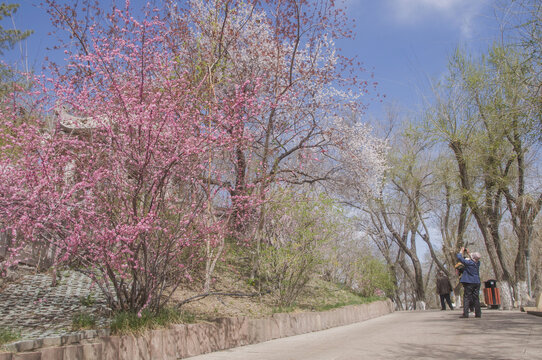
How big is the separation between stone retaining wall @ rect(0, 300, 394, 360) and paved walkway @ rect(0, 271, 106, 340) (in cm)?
96

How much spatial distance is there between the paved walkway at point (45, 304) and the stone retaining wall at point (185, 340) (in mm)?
959

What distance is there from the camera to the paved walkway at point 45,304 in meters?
5.87

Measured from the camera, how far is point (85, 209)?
5820 mm

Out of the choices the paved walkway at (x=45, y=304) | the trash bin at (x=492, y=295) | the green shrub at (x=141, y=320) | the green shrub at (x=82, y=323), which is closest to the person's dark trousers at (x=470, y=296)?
the trash bin at (x=492, y=295)

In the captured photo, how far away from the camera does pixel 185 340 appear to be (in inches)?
239

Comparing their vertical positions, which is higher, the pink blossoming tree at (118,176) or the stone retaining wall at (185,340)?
the pink blossoming tree at (118,176)

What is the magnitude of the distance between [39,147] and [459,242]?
2153 cm

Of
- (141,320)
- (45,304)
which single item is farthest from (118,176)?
(45,304)

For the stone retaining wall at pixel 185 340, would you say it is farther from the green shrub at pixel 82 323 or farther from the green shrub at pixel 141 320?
the green shrub at pixel 82 323

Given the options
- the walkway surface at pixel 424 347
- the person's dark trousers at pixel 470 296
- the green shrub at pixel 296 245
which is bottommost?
the walkway surface at pixel 424 347

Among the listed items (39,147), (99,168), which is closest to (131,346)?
(99,168)

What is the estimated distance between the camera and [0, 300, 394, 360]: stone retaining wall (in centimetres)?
458

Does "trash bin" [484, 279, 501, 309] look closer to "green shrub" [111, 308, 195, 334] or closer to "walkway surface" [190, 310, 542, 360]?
"walkway surface" [190, 310, 542, 360]

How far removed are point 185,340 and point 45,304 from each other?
296 cm
